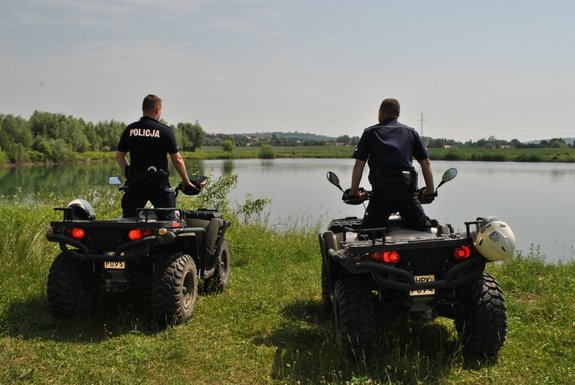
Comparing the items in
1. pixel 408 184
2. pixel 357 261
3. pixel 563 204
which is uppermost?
pixel 408 184

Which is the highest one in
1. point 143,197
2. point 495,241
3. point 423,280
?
point 143,197

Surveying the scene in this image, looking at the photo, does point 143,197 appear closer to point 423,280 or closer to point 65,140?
point 423,280

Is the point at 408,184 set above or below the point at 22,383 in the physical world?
above

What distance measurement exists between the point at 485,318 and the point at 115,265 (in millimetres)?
3091

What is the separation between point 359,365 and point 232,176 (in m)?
8.80

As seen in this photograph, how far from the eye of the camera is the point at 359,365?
369 centimetres

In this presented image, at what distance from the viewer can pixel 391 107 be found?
173 inches

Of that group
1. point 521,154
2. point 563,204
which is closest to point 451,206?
point 563,204

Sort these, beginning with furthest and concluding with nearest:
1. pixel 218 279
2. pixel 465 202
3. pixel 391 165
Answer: pixel 465 202 → pixel 218 279 → pixel 391 165

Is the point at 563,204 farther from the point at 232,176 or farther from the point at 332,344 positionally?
the point at 332,344

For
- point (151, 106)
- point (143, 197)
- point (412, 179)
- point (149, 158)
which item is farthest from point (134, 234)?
point (412, 179)

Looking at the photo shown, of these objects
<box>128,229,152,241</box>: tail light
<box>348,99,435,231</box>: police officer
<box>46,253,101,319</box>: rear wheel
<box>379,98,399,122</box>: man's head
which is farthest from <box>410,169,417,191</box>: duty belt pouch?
<box>46,253,101,319</box>: rear wheel

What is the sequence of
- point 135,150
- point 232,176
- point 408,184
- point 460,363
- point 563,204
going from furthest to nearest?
1. point 563,204
2. point 232,176
3. point 135,150
4. point 408,184
5. point 460,363

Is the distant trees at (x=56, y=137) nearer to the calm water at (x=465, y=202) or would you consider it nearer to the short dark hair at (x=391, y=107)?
the calm water at (x=465, y=202)
